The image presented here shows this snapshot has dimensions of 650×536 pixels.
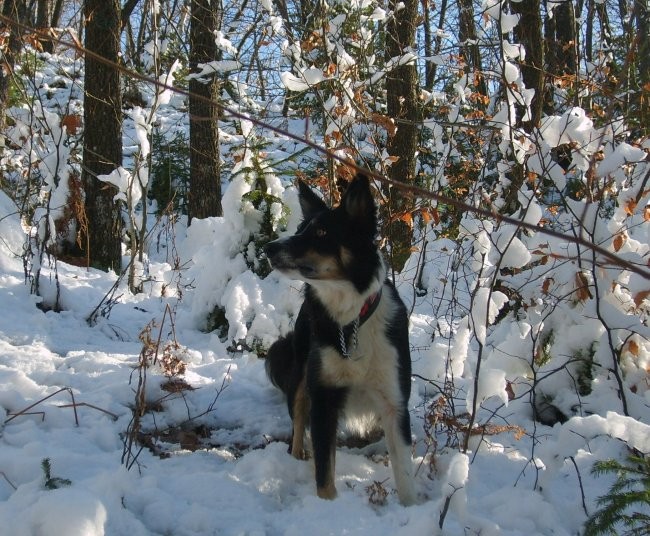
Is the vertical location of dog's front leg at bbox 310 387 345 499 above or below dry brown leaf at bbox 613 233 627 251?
below

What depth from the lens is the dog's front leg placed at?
10.7 feet

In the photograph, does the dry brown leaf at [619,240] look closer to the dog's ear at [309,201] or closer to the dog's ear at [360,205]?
the dog's ear at [360,205]

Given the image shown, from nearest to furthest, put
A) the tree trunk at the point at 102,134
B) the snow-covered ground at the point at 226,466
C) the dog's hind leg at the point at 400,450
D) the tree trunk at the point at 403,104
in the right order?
the snow-covered ground at the point at 226,466 < the dog's hind leg at the point at 400,450 < the tree trunk at the point at 102,134 < the tree trunk at the point at 403,104

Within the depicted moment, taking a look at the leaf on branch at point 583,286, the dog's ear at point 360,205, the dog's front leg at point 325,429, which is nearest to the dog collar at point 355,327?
the dog's front leg at point 325,429

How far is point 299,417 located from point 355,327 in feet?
2.71

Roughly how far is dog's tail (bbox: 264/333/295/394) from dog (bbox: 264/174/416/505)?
0.64 meters

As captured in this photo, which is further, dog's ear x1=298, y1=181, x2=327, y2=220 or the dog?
dog's ear x1=298, y1=181, x2=327, y2=220

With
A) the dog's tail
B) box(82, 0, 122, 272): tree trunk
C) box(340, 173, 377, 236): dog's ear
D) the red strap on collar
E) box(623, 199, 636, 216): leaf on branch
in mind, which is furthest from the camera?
box(82, 0, 122, 272): tree trunk

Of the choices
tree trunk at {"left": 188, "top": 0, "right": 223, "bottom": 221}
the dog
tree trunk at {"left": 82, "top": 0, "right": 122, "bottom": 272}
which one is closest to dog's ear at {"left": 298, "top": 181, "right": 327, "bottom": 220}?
the dog

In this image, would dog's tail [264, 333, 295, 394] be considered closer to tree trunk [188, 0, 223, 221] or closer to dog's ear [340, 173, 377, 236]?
dog's ear [340, 173, 377, 236]

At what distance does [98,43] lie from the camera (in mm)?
8070

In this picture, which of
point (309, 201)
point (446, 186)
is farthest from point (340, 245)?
point (446, 186)

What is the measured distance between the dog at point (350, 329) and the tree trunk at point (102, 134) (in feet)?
18.0

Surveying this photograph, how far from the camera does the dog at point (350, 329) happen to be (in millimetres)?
3354
